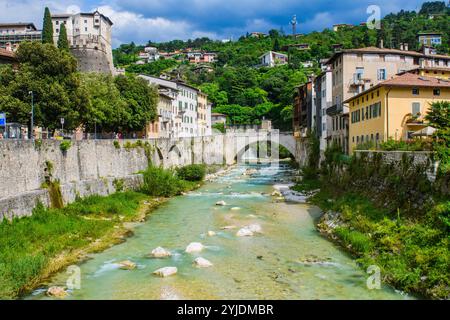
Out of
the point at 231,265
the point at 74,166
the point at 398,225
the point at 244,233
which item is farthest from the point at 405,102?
the point at 74,166

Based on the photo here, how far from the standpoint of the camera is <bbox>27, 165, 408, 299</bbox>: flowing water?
1706cm

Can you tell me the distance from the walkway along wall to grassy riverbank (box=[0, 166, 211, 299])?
2.78 ft

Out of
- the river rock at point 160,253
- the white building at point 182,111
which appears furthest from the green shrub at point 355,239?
the white building at point 182,111

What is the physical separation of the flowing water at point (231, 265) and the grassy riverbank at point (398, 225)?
0.86 m

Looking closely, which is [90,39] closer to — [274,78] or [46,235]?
[274,78]

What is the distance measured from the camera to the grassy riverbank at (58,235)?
59.5 feet

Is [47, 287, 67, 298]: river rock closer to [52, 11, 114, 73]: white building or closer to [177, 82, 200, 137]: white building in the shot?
[177, 82, 200, 137]: white building

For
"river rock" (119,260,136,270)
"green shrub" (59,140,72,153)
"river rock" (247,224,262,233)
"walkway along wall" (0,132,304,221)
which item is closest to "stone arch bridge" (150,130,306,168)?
"walkway along wall" (0,132,304,221)

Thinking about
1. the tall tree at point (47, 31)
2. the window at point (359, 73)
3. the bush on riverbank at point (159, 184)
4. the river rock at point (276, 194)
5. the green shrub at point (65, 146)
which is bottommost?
the river rock at point (276, 194)

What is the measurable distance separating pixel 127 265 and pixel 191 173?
34.0 meters

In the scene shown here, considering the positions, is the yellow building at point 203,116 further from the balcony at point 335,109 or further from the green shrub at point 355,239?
the green shrub at point 355,239
